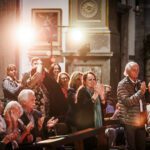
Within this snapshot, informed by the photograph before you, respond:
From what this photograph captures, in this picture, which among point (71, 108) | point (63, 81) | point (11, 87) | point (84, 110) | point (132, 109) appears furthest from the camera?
point (11, 87)

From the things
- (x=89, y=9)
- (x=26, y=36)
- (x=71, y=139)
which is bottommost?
(x=71, y=139)

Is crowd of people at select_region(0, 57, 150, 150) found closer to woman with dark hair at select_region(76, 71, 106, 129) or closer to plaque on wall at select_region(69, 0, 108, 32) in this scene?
woman with dark hair at select_region(76, 71, 106, 129)

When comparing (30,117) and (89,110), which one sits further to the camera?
(89,110)

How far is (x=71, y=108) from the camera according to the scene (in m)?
7.43

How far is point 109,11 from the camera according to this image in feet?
42.2

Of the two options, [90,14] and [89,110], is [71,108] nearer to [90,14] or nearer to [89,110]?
[89,110]

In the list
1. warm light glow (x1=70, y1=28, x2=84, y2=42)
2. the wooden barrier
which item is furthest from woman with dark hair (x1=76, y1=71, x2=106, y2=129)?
warm light glow (x1=70, y1=28, x2=84, y2=42)

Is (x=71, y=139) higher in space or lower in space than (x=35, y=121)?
lower

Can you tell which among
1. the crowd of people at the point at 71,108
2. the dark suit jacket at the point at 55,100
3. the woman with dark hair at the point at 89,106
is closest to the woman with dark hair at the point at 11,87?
the crowd of people at the point at 71,108

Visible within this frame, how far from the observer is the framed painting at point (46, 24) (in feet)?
41.8

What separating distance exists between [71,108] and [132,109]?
0.85 m

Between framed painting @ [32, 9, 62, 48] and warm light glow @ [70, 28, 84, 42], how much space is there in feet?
1.11

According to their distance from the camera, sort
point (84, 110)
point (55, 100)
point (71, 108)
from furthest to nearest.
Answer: point (55, 100), point (71, 108), point (84, 110)

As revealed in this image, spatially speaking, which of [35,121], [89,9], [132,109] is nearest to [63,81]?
[132,109]
